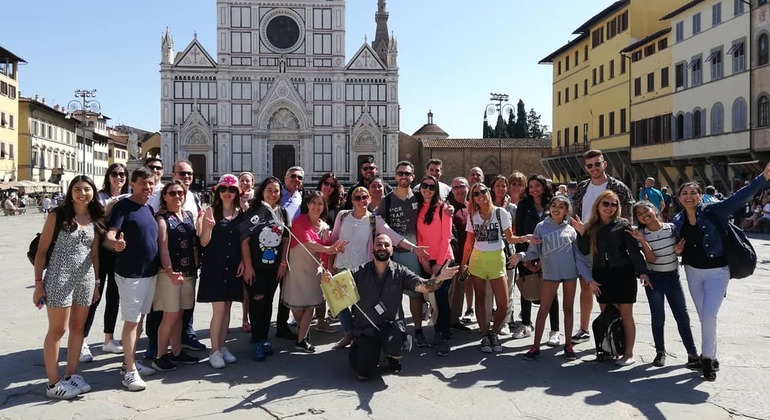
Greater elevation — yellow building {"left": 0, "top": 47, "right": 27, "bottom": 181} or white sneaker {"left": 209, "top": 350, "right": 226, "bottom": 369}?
yellow building {"left": 0, "top": 47, "right": 27, "bottom": 181}

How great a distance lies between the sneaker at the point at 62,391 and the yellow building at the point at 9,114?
4639 cm

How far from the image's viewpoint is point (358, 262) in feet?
19.4

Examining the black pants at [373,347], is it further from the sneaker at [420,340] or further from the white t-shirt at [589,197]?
the white t-shirt at [589,197]

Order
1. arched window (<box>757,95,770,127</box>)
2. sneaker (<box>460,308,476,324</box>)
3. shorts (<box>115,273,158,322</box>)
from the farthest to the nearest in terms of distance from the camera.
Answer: arched window (<box>757,95,770,127</box>) < sneaker (<box>460,308,476,324</box>) < shorts (<box>115,273,158,322</box>)

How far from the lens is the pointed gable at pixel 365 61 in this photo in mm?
49875

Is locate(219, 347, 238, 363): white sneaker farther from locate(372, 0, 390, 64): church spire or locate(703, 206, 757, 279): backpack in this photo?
locate(372, 0, 390, 64): church spire

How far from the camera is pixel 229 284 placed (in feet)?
18.1

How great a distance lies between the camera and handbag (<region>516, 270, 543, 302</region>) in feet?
21.0

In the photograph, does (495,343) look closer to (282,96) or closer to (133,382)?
(133,382)

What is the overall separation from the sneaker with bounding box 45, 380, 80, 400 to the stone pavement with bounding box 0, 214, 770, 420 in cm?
7

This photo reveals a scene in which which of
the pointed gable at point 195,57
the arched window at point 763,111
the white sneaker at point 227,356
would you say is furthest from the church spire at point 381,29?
the white sneaker at point 227,356

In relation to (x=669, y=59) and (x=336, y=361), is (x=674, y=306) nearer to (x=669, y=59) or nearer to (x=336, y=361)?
(x=336, y=361)

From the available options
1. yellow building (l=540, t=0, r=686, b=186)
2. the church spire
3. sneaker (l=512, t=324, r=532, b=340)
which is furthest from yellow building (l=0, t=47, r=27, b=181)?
sneaker (l=512, t=324, r=532, b=340)

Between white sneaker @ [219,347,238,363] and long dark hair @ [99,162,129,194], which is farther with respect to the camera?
long dark hair @ [99,162,129,194]
